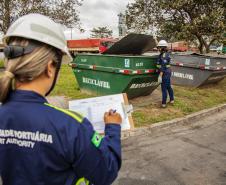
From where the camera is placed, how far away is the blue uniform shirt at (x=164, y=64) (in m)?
8.94

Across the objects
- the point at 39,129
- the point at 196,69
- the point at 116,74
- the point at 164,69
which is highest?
the point at 39,129

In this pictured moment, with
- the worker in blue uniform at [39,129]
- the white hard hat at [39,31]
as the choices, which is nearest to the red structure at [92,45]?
the white hard hat at [39,31]

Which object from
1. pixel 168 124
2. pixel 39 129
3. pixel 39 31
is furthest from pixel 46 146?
pixel 168 124

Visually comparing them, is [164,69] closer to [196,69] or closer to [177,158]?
[196,69]

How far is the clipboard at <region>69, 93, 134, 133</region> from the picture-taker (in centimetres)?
218

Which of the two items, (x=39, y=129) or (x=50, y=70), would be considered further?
(x=50, y=70)

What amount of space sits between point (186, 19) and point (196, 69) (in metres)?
4.62

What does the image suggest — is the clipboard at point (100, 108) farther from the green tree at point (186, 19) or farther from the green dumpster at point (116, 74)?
the green tree at point (186, 19)

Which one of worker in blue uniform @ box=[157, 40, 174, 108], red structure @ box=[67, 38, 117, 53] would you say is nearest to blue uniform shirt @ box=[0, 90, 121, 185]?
worker in blue uniform @ box=[157, 40, 174, 108]

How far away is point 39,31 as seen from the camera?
1.53 m

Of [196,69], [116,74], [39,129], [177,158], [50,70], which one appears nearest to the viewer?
[39,129]

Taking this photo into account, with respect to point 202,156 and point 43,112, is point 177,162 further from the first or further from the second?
point 43,112

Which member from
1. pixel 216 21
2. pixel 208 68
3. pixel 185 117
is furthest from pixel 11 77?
pixel 216 21

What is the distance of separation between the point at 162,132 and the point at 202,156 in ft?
5.34
